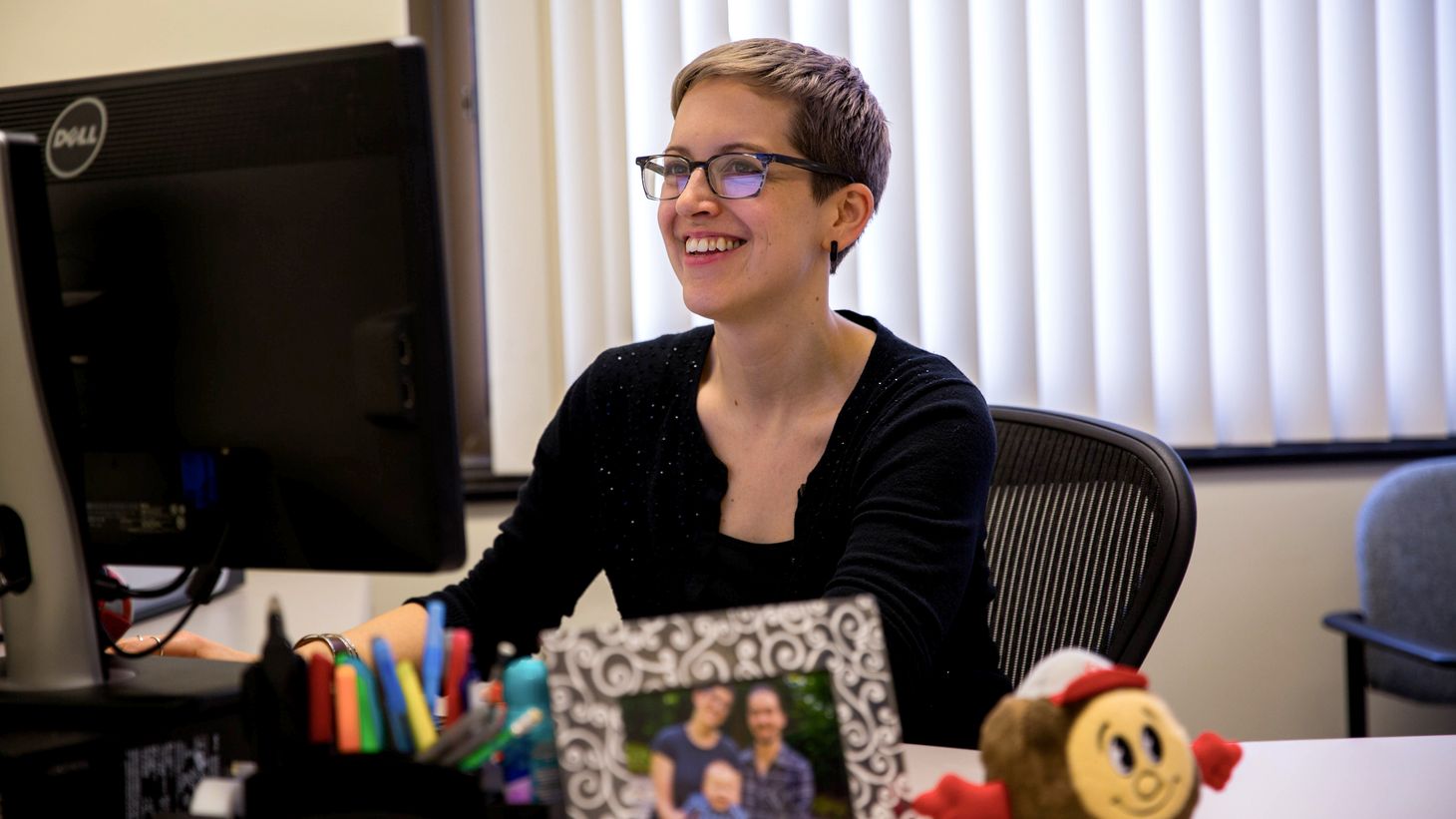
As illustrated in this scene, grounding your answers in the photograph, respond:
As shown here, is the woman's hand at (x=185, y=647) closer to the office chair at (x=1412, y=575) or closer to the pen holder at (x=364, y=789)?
the pen holder at (x=364, y=789)

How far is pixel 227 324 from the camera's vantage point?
2.97ft

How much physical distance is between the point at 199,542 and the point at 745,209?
0.71 meters

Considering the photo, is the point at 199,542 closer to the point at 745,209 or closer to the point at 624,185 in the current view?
the point at 745,209

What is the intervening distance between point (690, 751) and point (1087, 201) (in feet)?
6.66

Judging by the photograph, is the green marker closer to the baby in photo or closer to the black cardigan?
the baby in photo

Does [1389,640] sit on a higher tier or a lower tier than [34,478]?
lower

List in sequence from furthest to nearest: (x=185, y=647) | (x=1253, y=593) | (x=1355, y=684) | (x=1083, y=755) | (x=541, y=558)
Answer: (x=1253, y=593) → (x=1355, y=684) → (x=541, y=558) → (x=185, y=647) → (x=1083, y=755)

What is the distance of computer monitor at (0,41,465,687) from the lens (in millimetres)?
833

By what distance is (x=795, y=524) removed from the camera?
55.1 inches

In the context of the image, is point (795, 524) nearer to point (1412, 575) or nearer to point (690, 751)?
point (690, 751)

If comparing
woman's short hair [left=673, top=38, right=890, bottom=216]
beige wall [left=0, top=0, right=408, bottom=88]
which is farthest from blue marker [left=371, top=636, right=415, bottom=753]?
beige wall [left=0, top=0, right=408, bottom=88]

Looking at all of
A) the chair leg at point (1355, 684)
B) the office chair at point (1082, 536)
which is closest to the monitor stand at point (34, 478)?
the office chair at point (1082, 536)

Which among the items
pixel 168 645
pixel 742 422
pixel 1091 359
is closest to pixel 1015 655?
pixel 742 422

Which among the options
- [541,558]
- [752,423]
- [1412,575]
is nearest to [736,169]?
[752,423]
